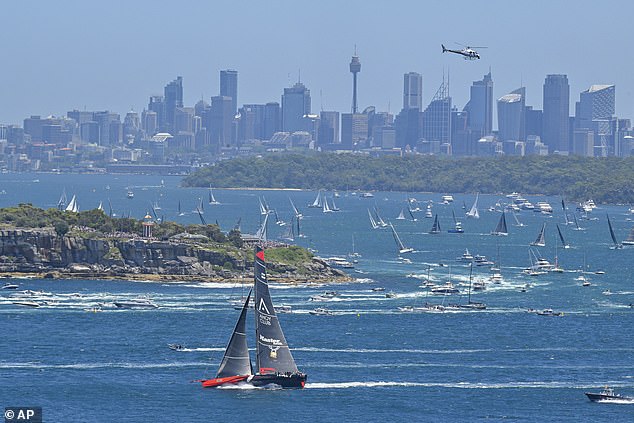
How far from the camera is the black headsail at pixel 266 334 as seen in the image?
75.4 meters

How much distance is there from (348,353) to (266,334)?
45.9 feet

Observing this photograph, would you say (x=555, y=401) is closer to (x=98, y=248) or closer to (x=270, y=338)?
(x=270, y=338)

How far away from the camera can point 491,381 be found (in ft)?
265

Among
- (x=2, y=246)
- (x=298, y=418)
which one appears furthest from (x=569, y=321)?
(x=2, y=246)

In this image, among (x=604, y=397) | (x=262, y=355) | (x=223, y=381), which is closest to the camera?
(x=604, y=397)

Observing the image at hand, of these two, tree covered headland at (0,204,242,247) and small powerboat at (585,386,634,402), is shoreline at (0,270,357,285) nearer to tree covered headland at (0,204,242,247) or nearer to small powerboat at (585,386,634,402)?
tree covered headland at (0,204,242,247)

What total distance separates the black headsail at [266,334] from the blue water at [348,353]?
132 cm

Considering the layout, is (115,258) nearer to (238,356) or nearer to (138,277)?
(138,277)

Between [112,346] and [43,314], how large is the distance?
1362 centimetres
